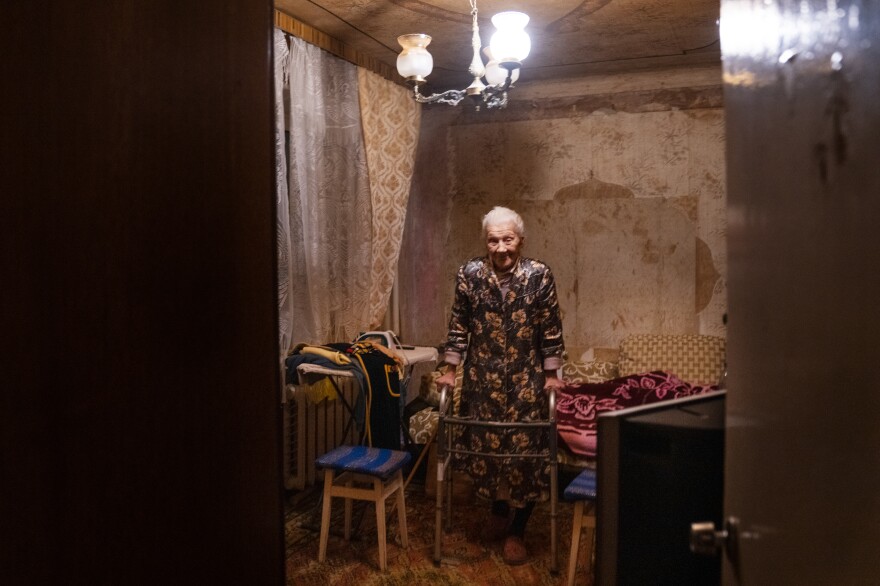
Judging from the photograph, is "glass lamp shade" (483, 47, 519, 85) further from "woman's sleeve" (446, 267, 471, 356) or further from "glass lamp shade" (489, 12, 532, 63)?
"woman's sleeve" (446, 267, 471, 356)

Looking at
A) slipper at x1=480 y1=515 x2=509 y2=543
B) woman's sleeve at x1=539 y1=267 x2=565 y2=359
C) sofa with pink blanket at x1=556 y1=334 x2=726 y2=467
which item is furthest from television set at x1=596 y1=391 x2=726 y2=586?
sofa with pink blanket at x1=556 y1=334 x2=726 y2=467

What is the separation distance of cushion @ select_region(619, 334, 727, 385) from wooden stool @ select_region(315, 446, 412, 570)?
1.96 m

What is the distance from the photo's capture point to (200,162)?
0.99 meters

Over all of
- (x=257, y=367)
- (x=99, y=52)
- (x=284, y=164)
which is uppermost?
(x=284, y=164)

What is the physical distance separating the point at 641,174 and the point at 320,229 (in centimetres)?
225

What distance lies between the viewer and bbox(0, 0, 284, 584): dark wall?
0.75 meters

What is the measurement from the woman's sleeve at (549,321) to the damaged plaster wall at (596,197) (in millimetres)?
1730

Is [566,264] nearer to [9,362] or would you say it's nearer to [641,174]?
[641,174]

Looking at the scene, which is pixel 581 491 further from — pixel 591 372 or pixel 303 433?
pixel 591 372

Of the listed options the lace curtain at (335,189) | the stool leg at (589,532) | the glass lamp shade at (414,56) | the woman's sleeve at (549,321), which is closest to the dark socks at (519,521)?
the stool leg at (589,532)

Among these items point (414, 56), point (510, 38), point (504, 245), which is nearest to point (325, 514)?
point (504, 245)

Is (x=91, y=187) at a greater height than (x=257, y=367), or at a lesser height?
greater

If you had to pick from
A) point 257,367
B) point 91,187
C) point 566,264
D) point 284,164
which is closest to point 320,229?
point 284,164

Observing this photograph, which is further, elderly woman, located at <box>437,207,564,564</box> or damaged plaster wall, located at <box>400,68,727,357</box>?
damaged plaster wall, located at <box>400,68,727,357</box>
